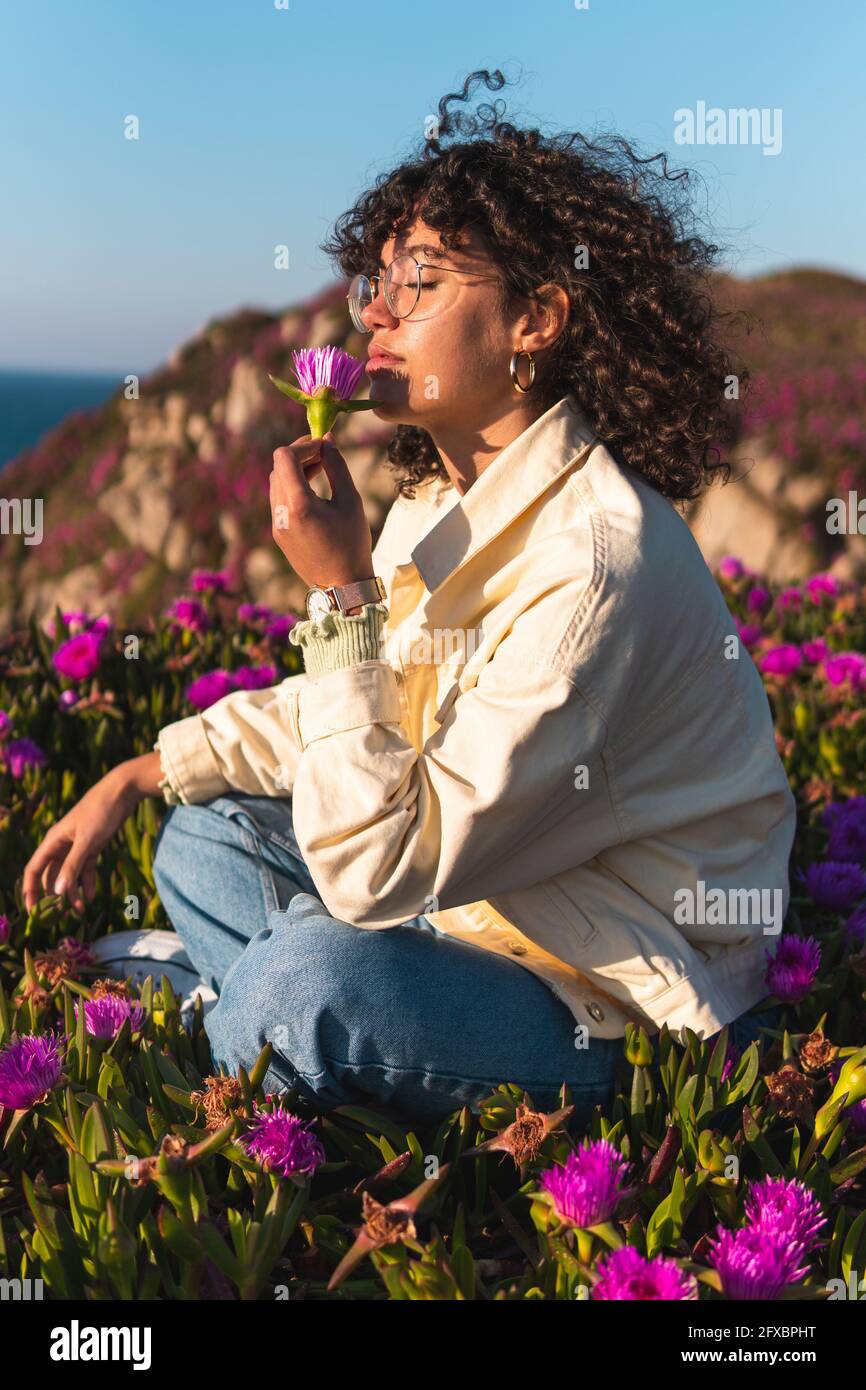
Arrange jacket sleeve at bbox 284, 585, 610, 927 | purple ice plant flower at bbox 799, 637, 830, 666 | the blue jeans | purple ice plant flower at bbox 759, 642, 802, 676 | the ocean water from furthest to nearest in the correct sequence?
1. the ocean water
2. purple ice plant flower at bbox 799, 637, 830, 666
3. purple ice plant flower at bbox 759, 642, 802, 676
4. the blue jeans
5. jacket sleeve at bbox 284, 585, 610, 927

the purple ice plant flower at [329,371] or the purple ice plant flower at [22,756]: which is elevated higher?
the purple ice plant flower at [329,371]

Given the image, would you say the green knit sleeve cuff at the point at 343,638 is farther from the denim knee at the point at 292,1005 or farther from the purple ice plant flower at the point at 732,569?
the purple ice plant flower at the point at 732,569

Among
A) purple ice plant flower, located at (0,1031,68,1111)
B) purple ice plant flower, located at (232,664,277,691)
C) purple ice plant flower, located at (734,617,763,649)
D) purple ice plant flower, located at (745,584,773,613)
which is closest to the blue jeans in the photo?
purple ice plant flower, located at (0,1031,68,1111)

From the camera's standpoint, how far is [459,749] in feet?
6.00

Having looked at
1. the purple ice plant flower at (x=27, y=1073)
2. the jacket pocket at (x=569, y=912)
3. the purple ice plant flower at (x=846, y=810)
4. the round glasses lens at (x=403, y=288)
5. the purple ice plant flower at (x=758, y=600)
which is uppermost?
the round glasses lens at (x=403, y=288)

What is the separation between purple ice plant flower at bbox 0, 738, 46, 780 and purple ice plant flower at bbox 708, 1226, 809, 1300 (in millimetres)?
2176

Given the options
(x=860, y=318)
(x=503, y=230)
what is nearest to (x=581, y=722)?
(x=503, y=230)

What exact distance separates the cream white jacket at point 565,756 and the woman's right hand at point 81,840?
679 mm

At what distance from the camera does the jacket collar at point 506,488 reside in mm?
2059

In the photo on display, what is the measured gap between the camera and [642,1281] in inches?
58.5

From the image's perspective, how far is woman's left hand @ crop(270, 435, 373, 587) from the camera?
1.97 meters

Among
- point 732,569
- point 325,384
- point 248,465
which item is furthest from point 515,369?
point 248,465

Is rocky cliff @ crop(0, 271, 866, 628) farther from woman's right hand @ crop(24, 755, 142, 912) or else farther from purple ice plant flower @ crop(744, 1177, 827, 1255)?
purple ice plant flower @ crop(744, 1177, 827, 1255)

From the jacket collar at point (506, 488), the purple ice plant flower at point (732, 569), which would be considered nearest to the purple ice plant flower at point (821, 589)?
the purple ice plant flower at point (732, 569)
